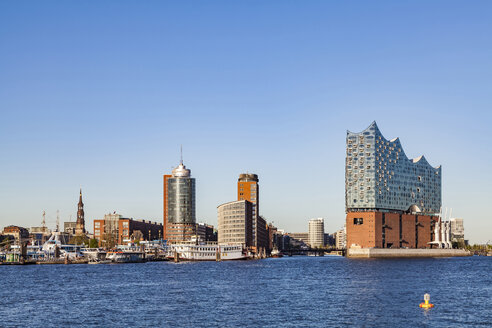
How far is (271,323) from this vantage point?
6419cm

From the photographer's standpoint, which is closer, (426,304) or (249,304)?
(426,304)

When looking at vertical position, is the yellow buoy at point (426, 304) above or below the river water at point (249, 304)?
above

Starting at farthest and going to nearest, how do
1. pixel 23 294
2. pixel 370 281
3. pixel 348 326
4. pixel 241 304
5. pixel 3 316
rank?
pixel 370 281
pixel 23 294
pixel 241 304
pixel 3 316
pixel 348 326

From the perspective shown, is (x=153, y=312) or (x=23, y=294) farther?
(x=23, y=294)

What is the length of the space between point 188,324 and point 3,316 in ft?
71.7

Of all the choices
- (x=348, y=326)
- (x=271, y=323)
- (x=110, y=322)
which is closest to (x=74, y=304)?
(x=110, y=322)

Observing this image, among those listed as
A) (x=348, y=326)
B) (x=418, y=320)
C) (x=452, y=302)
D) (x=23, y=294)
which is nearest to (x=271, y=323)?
(x=348, y=326)

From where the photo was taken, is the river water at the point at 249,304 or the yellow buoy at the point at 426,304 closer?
the river water at the point at 249,304

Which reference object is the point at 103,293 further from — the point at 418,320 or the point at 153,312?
the point at 418,320

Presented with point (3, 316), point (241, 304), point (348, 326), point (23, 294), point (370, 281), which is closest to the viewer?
point (348, 326)

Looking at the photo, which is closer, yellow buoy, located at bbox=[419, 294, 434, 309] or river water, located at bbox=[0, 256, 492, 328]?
river water, located at bbox=[0, 256, 492, 328]

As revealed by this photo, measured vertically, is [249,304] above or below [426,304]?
below

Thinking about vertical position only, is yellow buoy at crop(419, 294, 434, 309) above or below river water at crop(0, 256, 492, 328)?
Result: above

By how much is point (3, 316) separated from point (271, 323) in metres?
29.8
